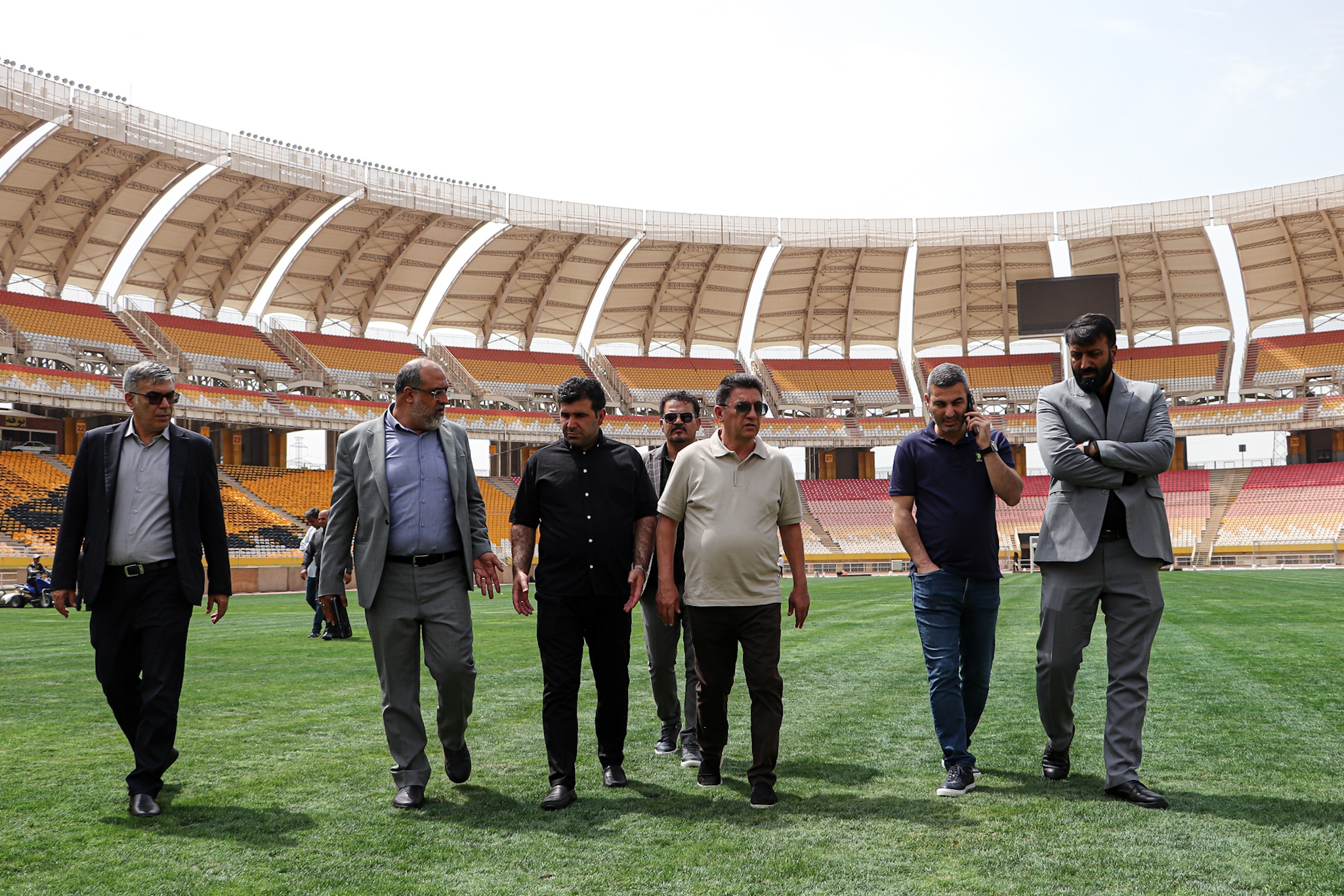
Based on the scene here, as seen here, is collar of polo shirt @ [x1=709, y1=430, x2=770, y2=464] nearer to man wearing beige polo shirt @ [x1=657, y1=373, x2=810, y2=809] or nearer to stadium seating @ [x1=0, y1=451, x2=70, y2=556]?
man wearing beige polo shirt @ [x1=657, y1=373, x2=810, y2=809]

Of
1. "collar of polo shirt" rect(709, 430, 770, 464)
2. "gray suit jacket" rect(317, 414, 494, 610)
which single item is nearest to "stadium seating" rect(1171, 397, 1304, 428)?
"collar of polo shirt" rect(709, 430, 770, 464)

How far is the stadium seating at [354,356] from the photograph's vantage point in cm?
4709

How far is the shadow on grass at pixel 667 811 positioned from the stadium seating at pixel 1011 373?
51597 mm

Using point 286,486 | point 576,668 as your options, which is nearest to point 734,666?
point 576,668

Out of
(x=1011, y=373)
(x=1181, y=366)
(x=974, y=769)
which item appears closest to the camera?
(x=974, y=769)

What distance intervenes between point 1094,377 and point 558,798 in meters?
3.26

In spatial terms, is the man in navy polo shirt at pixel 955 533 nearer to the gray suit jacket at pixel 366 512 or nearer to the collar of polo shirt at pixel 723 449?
the collar of polo shirt at pixel 723 449

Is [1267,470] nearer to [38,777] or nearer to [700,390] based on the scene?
[700,390]

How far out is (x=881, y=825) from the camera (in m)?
4.25

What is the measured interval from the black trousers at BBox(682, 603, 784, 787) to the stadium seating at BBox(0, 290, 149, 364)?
133ft

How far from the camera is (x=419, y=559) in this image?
197 inches

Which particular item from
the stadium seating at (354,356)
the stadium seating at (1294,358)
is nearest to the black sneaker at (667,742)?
the stadium seating at (354,356)

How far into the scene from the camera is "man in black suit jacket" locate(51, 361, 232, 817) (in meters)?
4.81

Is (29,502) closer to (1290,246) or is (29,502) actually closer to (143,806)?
(143,806)
